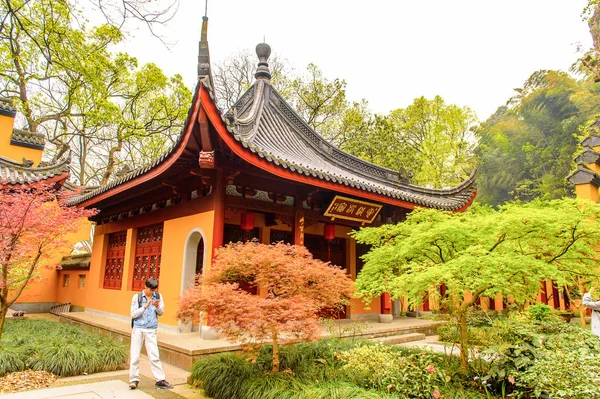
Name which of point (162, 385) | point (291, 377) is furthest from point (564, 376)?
point (162, 385)

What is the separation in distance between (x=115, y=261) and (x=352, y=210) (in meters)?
6.47

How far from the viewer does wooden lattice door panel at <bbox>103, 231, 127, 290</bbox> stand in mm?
10062

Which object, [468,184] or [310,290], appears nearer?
[310,290]

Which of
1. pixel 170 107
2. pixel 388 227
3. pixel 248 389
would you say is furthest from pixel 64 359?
pixel 170 107

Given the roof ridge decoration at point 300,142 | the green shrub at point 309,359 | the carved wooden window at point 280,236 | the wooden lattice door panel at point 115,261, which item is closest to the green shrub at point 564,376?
the green shrub at point 309,359

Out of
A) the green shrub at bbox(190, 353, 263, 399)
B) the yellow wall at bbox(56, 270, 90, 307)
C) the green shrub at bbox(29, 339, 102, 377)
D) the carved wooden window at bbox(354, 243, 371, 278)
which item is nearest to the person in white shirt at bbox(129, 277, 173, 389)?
the green shrub at bbox(190, 353, 263, 399)

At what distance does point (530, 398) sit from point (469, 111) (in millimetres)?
22040

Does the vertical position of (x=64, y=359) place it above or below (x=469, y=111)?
below

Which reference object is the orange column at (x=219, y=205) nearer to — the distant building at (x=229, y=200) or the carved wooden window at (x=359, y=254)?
the distant building at (x=229, y=200)

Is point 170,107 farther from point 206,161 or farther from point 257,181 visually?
point 206,161

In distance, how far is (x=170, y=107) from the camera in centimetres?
1853

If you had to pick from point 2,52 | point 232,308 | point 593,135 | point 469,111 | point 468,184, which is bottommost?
point 232,308

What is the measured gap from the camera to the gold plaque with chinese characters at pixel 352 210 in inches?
329

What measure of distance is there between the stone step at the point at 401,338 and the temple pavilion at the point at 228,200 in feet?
4.20
